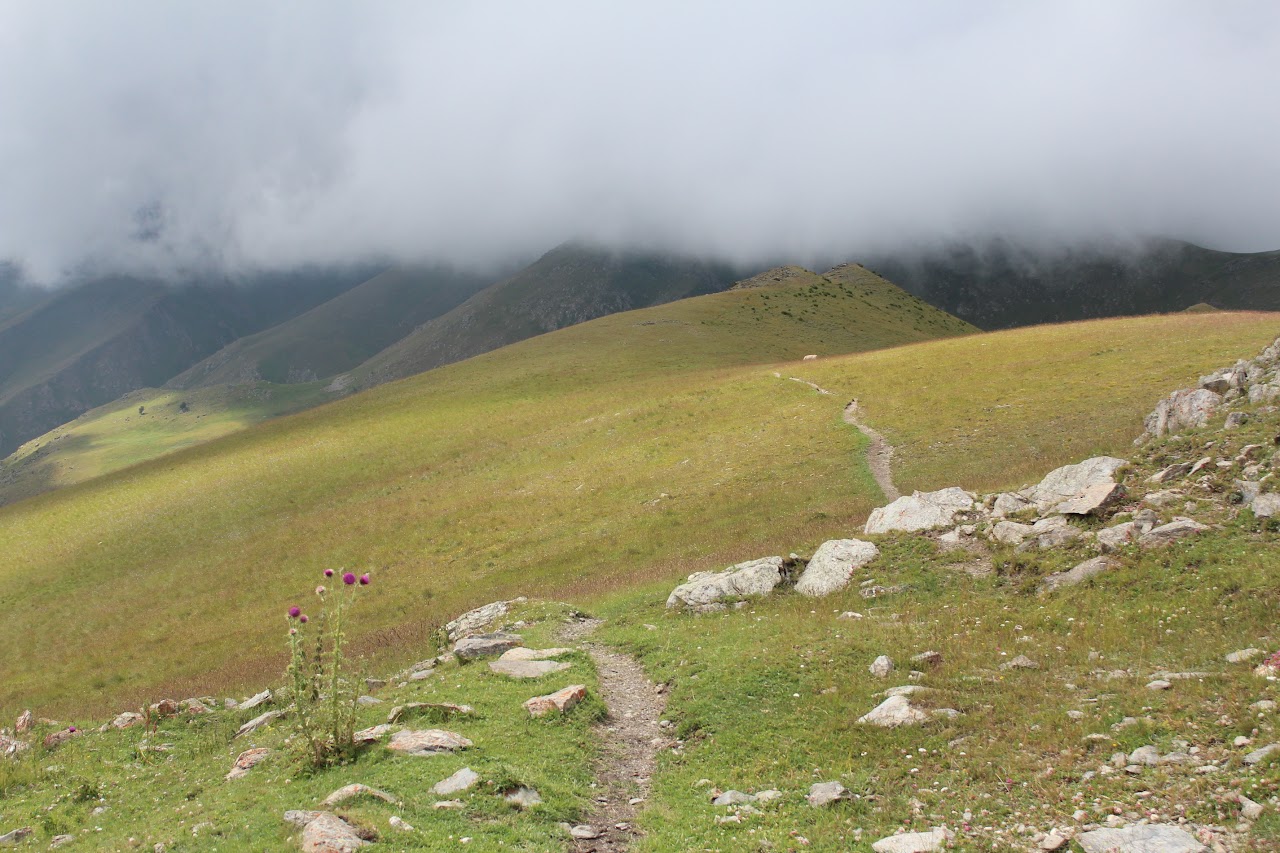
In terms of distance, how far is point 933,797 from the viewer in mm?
10406

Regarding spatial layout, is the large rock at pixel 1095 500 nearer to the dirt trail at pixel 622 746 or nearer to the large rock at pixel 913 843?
the dirt trail at pixel 622 746

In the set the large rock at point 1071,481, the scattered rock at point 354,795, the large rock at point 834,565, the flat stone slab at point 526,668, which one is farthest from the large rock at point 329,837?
the large rock at point 1071,481

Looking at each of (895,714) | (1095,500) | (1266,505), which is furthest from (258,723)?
(1266,505)

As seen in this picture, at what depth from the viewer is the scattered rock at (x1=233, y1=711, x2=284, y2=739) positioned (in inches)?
736

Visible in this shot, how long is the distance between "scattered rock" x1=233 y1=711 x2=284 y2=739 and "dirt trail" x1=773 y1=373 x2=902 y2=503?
2580cm

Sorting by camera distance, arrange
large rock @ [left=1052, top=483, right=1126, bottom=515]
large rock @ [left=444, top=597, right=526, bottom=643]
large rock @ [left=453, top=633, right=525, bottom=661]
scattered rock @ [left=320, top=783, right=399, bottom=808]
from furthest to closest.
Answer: large rock @ [left=444, top=597, right=526, bottom=643]
large rock @ [left=453, top=633, right=525, bottom=661]
large rock @ [left=1052, top=483, right=1126, bottom=515]
scattered rock @ [left=320, top=783, right=399, bottom=808]

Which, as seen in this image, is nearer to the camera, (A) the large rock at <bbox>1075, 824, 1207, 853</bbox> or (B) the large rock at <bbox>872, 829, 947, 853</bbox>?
(A) the large rock at <bbox>1075, 824, 1207, 853</bbox>

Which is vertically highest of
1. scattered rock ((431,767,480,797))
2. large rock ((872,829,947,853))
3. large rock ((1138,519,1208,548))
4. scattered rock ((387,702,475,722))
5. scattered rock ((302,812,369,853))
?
scattered rock ((302,812,369,853))

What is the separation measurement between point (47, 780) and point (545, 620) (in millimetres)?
13554

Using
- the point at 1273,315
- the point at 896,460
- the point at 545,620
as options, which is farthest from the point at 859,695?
the point at 1273,315

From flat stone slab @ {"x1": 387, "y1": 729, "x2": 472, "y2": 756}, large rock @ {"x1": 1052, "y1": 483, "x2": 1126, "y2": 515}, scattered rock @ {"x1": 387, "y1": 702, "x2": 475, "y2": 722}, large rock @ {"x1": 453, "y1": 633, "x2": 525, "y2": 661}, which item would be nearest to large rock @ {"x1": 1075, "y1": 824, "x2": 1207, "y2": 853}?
flat stone slab @ {"x1": 387, "y1": 729, "x2": 472, "y2": 756}

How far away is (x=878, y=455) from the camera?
4153 cm

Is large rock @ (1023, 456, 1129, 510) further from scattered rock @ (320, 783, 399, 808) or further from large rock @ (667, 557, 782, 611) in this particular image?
scattered rock @ (320, 783, 399, 808)

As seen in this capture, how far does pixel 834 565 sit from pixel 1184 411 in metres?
15.0
